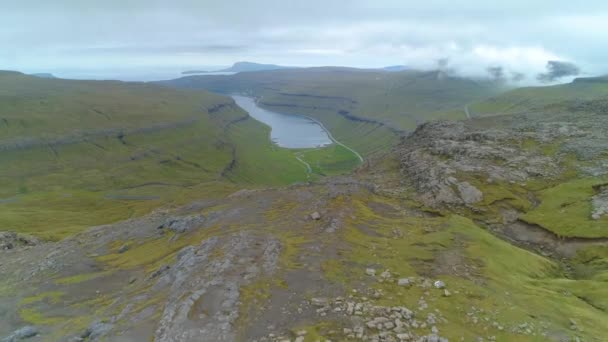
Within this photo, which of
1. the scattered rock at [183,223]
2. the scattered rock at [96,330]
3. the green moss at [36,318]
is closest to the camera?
the scattered rock at [96,330]

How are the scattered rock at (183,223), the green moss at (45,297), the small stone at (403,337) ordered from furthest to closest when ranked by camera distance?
the scattered rock at (183,223) < the green moss at (45,297) < the small stone at (403,337)

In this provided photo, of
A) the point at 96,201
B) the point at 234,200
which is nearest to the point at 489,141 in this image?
the point at 234,200

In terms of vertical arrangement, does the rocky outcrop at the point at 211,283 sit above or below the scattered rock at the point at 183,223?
above

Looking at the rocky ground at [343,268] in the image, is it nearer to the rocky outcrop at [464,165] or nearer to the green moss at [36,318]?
the green moss at [36,318]

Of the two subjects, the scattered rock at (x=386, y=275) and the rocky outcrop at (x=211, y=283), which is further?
the scattered rock at (x=386, y=275)

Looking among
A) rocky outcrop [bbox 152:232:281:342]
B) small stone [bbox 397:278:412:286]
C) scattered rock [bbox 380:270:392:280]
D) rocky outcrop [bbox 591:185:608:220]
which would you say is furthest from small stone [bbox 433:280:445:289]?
rocky outcrop [bbox 591:185:608:220]

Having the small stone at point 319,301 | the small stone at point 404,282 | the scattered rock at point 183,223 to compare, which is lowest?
the scattered rock at point 183,223

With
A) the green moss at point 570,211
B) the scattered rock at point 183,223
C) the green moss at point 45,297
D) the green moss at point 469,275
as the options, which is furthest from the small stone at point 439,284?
the green moss at point 45,297

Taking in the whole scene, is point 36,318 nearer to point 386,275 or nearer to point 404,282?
point 386,275

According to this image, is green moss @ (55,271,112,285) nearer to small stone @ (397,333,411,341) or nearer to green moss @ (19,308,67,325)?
green moss @ (19,308,67,325)

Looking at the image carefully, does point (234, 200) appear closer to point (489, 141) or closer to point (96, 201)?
point (489, 141)
